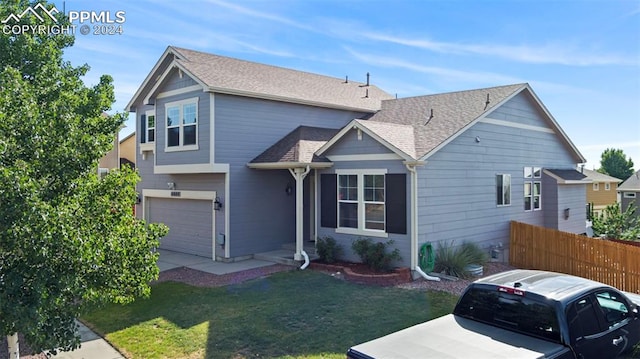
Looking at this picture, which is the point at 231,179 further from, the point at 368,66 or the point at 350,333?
the point at 368,66

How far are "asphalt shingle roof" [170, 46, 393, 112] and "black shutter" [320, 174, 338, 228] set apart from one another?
3.78m

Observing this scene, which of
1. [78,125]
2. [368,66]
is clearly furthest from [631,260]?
[368,66]

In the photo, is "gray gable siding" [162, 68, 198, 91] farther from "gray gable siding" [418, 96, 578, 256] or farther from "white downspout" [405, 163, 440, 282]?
"gray gable siding" [418, 96, 578, 256]

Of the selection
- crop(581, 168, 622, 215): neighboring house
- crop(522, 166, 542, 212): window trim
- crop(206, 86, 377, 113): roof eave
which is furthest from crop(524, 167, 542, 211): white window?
crop(581, 168, 622, 215): neighboring house

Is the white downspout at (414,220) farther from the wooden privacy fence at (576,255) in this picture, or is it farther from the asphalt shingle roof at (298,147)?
the wooden privacy fence at (576,255)

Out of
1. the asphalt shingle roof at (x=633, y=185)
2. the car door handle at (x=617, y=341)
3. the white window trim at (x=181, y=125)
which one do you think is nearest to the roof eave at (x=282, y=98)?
the white window trim at (x=181, y=125)

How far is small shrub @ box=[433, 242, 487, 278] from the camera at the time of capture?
1207 cm

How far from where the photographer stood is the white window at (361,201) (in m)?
12.4

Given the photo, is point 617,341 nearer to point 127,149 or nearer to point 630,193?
point 127,149

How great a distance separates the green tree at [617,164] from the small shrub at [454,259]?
45.3 meters

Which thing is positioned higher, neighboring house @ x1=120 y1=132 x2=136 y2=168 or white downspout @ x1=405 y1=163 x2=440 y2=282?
neighboring house @ x1=120 y1=132 x2=136 y2=168

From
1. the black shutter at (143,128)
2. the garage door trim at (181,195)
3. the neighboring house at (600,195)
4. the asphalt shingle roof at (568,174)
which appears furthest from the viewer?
the neighboring house at (600,195)

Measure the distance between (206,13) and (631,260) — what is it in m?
12.6

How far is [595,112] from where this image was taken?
23.5m
